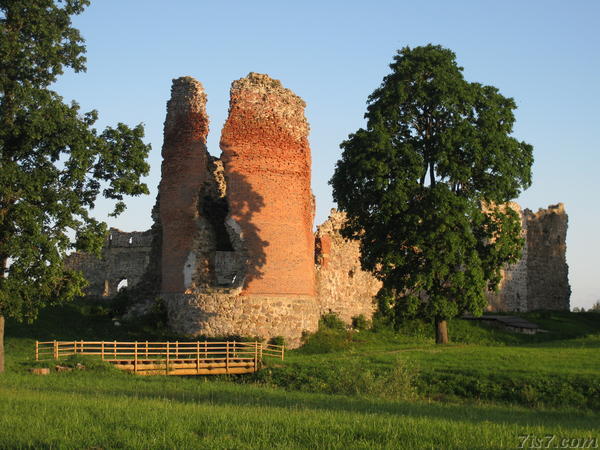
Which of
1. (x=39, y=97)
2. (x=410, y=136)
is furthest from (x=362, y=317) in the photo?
(x=39, y=97)

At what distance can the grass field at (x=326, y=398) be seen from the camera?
13508mm

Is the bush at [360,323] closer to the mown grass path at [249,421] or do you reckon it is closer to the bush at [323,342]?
the bush at [323,342]

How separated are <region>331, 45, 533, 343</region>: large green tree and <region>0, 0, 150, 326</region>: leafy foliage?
10.6 m

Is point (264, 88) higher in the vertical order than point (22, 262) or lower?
higher

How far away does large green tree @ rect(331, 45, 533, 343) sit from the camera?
29.4 metres

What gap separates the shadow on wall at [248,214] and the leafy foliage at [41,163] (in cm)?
870

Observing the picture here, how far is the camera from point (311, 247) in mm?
34281

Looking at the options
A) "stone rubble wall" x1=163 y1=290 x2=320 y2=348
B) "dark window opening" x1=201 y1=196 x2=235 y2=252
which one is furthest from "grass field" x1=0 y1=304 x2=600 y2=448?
"dark window opening" x1=201 y1=196 x2=235 y2=252

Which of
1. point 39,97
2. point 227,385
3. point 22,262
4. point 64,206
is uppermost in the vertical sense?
point 39,97

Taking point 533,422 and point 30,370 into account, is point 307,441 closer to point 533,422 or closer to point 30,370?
point 533,422

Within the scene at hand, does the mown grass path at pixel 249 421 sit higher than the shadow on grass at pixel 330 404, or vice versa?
the mown grass path at pixel 249 421

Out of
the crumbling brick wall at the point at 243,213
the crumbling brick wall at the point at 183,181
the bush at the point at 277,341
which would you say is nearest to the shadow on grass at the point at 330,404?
the bush at the point at 277,341

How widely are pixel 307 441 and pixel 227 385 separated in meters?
10.9

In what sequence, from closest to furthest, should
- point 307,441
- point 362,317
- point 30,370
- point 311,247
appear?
point 307,441, point 30,370, point 311,247, point 362,317
